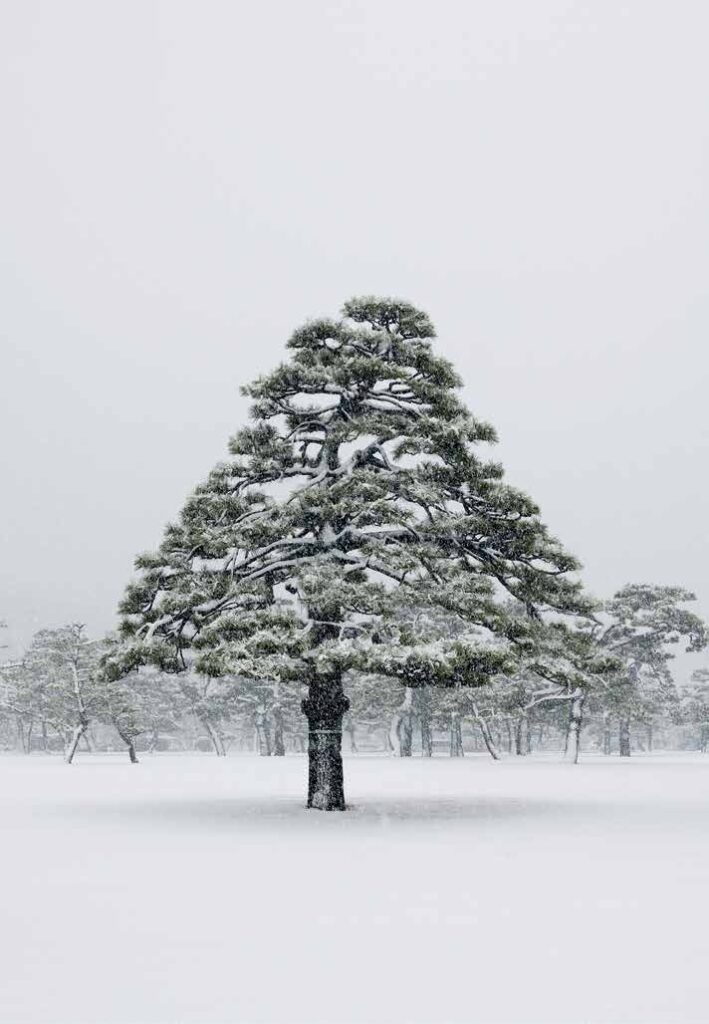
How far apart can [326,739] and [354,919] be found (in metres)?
11.0

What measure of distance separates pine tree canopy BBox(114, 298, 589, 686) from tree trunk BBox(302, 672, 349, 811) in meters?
1.32

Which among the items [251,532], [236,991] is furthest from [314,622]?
[236,991]

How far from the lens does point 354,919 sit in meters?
8.95

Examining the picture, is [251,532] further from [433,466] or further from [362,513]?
[433,466]

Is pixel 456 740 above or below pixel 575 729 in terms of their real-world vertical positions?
below

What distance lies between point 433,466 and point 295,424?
4.13 m

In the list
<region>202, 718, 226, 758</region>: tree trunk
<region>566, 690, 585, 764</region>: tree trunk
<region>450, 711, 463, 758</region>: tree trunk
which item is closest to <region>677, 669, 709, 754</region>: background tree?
<region>450, 711, 463, 758</region>: tree trunk

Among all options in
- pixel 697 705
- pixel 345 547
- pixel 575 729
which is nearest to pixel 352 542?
pixel 345 547

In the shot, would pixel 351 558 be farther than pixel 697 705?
No

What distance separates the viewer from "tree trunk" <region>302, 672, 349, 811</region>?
65.5 feet

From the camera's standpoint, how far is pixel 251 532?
19.5 metres

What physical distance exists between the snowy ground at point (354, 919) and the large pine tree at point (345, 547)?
9.91 feet

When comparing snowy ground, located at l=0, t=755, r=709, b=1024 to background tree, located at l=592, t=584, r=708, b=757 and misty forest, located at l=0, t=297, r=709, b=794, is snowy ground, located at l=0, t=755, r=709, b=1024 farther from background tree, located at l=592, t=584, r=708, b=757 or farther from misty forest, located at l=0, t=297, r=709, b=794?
background tree, located at l=592, t=584, r=708, b=757

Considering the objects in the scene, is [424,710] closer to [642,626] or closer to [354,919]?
[642,626]
